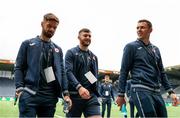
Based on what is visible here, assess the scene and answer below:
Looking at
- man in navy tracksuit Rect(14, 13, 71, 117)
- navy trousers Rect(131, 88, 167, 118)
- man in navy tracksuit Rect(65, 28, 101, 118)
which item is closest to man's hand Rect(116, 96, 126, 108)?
navy trousers Rect(131, 88, 167, 118)

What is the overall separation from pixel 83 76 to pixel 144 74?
1.54m

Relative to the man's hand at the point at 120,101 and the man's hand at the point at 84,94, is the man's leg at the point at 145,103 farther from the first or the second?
the man's hand at the point at 84,94

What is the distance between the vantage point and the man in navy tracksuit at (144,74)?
14.7 ft

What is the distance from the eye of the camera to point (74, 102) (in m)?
5.86

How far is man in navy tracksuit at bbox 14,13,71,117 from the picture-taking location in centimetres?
423

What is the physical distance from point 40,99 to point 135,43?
1548 mm

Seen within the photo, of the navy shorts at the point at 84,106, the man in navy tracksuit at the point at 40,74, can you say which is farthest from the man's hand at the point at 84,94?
the man in navy tracksuit at the point at 40,74

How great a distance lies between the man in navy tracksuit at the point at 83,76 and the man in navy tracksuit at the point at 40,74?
115cm

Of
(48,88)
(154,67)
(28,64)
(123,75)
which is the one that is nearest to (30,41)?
(28,64)

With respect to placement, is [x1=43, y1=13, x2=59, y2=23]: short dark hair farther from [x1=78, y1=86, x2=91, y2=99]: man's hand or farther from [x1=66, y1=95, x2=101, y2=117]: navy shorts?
[x1=66, y1=95, x2=101, y2=117]: navy shorts

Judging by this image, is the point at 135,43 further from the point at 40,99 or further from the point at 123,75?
the point at 40,99

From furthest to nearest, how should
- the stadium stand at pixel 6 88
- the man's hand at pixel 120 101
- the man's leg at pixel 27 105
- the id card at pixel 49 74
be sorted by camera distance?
1. the stadium stand at pixel 6 88
2. the man's hand at pixel 120 101
3. the id card at pixel 49 74
4. the man's leg at pixel 27 105

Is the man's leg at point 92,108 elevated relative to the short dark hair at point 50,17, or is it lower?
lower

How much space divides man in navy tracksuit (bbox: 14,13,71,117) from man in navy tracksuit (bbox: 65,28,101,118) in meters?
1.15
